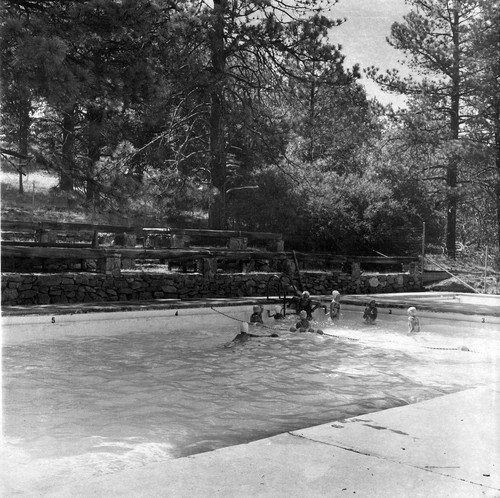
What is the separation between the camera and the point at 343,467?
10.1 ft

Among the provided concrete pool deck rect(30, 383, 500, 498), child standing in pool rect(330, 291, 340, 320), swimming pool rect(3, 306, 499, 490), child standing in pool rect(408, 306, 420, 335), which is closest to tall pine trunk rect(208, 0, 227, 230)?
child standing in pool rect(330, 291, 340, 320)

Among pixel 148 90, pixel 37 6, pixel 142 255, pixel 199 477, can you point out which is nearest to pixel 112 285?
pixel 142 255

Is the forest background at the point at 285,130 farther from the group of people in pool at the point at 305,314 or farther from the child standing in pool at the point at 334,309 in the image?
the child standing in pool at the point at 334,309

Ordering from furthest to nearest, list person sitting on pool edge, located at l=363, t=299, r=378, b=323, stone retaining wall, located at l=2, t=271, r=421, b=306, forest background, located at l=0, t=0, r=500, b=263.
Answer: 1. forest background, located at l=0, t=0, r=500, b=263
2. stone retaining wall, located at l=2, t=271, r=421, b=306
3. person sitting on pool edge, located at l=363, t=299, r=378, b=323

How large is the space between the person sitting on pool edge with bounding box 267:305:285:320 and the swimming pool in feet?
0.84

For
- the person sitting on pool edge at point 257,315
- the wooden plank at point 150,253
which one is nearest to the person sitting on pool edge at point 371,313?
the person sitting on pool edge at point 257,315

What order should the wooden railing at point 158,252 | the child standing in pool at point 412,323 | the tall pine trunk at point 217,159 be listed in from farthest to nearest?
the tall pine trunk at point 217,159 → the wooden railing at point 158,252 → the child standing in pool at point 412,323

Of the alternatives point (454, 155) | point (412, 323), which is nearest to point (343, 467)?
point (412, 323)

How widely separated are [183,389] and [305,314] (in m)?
3.83

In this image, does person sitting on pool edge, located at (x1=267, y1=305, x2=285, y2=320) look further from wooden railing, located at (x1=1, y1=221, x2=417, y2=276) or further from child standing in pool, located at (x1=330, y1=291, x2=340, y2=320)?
wooden railing, located at (x1=1, y1=221, x2=417, y2=276)

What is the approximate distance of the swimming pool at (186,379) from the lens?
4.56 meters

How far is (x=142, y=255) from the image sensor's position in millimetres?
12297

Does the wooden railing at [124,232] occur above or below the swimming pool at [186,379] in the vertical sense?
above

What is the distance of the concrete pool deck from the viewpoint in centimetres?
280
